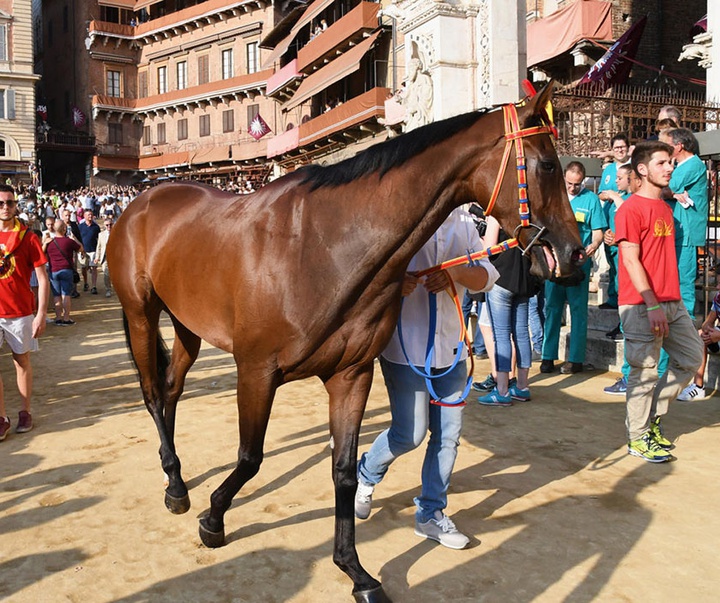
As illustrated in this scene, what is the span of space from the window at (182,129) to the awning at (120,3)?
1011 cm

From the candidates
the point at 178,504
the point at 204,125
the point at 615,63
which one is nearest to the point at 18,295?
the point at 178,504

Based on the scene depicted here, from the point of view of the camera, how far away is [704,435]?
5168 millimetres

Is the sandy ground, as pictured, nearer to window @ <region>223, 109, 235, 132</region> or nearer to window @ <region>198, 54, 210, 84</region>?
window @ <region>223, 109, 235, 132</region>

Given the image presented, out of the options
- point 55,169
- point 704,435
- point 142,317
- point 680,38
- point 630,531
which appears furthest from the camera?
point 55,169

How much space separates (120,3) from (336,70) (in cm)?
2959

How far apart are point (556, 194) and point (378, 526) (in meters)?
2.04

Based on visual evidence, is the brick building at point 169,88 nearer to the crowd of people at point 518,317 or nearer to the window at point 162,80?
the window at point 162,80

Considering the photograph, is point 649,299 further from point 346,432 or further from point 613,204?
point 613,204

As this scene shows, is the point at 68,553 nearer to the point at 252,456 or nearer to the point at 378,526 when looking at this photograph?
the point at 252,456

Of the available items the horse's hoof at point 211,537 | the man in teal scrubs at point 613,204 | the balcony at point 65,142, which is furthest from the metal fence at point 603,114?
the balcony at point 65,142

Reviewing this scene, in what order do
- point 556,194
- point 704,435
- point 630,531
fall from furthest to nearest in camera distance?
1. point 704,435
2. point 630,531
3. point 556,194

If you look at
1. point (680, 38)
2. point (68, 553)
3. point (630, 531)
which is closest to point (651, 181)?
point (630, 531)

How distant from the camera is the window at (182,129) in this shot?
49531 millimetres

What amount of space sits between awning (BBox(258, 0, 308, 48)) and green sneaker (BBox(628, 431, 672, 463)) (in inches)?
1440
